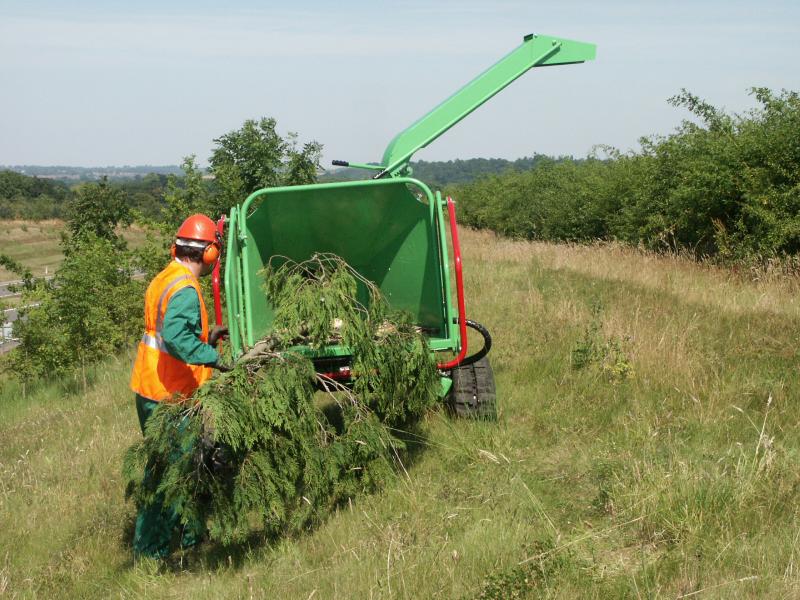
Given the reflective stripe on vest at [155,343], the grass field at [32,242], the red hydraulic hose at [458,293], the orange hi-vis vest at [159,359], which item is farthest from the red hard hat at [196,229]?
the grass field at [32,242]

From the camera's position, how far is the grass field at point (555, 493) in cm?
351

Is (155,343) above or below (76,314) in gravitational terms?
above

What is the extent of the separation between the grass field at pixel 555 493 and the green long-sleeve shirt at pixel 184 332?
41.3 inches

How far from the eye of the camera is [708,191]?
478 inches

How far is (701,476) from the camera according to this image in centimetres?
397

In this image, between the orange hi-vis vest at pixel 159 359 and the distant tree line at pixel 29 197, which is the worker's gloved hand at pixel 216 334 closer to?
the orange hi-vis vest at pixel 159 359

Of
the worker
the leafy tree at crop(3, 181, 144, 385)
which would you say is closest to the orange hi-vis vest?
the worker

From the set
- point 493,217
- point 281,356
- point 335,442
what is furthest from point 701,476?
point 493,217

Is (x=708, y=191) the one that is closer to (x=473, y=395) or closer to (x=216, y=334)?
(x=473, y=395)

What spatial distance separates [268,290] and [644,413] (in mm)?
2650

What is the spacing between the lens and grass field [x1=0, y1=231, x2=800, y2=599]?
3.51 m

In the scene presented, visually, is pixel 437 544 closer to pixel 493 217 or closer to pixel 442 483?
pixel 442 483

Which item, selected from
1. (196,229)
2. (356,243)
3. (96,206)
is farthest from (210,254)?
(96,206)

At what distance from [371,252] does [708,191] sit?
26.8 ft
